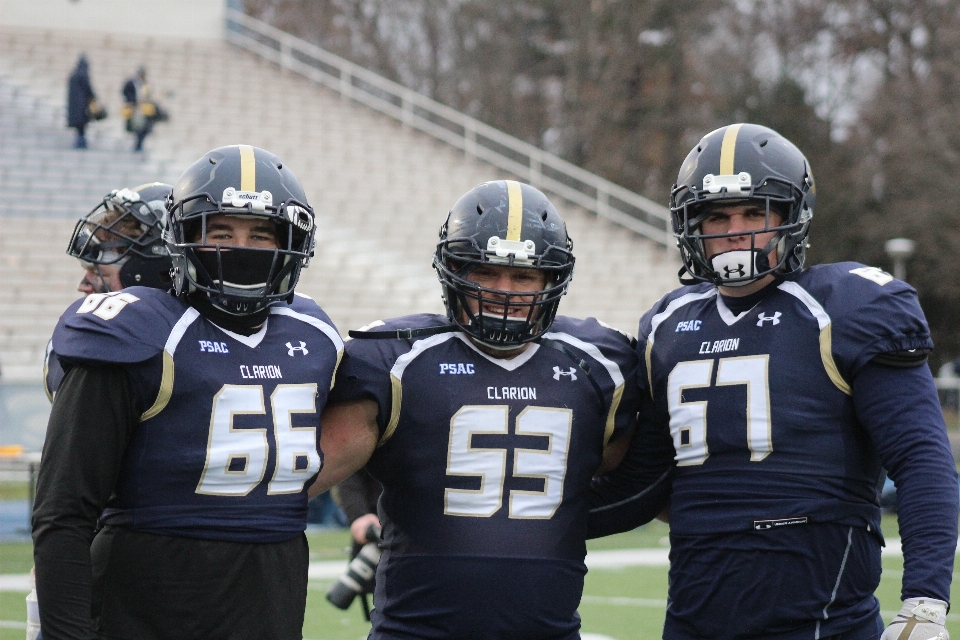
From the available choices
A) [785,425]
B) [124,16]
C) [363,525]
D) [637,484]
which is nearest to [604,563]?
[363,525]

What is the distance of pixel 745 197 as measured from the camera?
3229 mm

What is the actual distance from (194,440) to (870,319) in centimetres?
167

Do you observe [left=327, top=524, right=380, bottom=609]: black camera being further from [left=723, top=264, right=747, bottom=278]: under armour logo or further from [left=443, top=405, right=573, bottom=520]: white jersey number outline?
[left=723, top=264, right=747, bottom=278]: under armour logo

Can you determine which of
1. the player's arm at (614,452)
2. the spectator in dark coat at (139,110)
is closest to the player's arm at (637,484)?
the player's arm at (614,452)

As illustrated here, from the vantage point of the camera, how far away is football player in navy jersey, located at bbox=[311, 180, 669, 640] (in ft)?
10.3

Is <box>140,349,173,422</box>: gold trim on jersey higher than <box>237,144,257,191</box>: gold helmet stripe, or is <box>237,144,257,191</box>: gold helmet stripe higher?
<box>237,144,257,191</box>: gold helmet stripe

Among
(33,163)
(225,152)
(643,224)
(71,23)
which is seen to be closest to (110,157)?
(33,163)

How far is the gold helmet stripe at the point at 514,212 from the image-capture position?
10.7 feet

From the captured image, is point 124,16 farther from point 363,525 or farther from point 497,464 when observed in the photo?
point 497,464

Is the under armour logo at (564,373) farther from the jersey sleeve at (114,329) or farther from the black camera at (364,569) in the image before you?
the black camera at (364,569)

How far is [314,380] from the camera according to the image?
9.93 ft

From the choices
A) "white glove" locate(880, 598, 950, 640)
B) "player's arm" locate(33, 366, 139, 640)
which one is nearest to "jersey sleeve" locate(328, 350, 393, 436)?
"player's arm" locate(33, 366, 139, 640)

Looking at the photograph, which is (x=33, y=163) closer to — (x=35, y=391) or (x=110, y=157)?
(x=110, y=157)

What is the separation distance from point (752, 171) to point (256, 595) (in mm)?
1670
